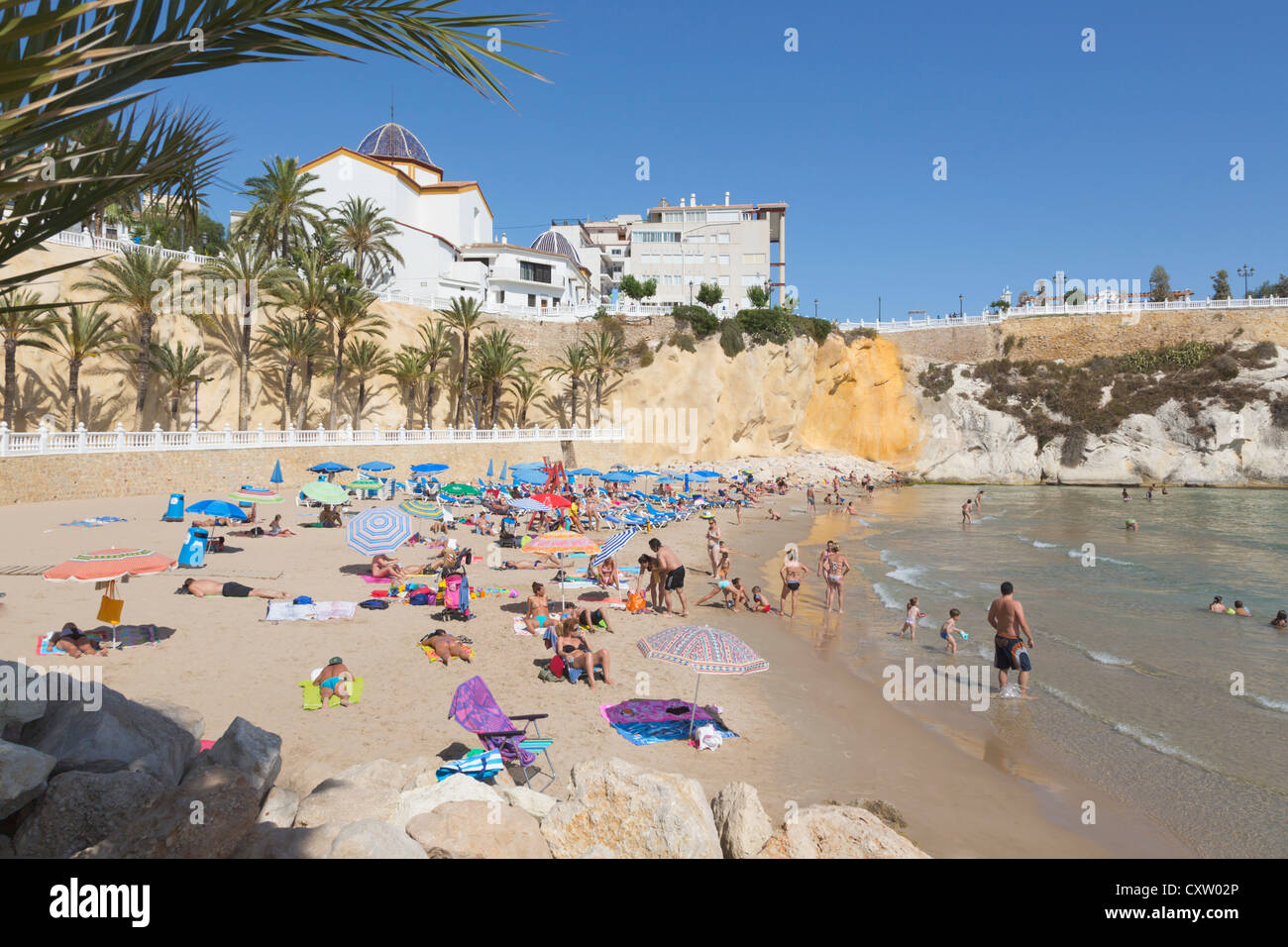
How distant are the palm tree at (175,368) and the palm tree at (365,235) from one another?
1177cm

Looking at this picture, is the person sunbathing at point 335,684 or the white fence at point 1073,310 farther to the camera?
the white fence at point 1073,310

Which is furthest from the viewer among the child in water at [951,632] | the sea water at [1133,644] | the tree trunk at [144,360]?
the tree trunk at [144,360]

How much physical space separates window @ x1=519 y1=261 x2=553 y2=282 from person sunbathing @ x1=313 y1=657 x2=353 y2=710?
156ft

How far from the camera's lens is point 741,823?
5.43 meters

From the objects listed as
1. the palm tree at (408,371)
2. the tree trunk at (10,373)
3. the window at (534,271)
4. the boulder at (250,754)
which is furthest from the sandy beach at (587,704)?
the window at (534,271)

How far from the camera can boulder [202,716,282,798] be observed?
5449 mm

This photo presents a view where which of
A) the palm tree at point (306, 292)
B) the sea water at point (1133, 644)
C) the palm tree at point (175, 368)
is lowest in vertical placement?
the sea water at point (1133, 644)

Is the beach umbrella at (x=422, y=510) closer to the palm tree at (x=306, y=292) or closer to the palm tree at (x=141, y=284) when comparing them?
the palm tree at (x=141, y=284)

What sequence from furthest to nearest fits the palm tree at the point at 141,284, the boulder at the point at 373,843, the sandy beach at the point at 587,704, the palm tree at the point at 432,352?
the palm tree at the point at 432,352, the palm tree at the point at 141,284, the sandy beach at the point at 587,704, the boulder at the point at 373,843

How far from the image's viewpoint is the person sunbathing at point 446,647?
10688 millimetres

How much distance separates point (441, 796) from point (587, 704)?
4061 mm

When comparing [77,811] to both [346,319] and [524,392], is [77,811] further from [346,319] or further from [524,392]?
[524,392]

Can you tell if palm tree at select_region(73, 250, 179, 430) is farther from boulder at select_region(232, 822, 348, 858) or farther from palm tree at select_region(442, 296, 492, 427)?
boulder at select_region(232, 822, 348, 858)
